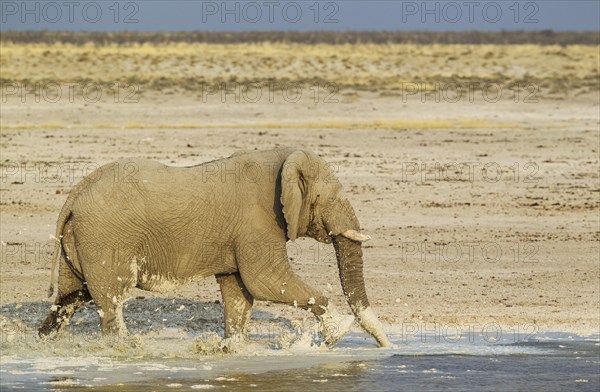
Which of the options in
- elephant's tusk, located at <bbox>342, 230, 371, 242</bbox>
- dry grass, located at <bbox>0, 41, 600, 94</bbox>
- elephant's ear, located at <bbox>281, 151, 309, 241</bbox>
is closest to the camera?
elephant's ear, located at <bbox>281, 151, 309, 241</bbox>

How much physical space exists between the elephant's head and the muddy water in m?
0.50

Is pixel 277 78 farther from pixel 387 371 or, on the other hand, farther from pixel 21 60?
pixel 387 371

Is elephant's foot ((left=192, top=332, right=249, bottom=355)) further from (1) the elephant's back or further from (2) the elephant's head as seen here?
(1) the elephant's back

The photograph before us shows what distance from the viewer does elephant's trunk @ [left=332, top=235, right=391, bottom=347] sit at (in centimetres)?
1052

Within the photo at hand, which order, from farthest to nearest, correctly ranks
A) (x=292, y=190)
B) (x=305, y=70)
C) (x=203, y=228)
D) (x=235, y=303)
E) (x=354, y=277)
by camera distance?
1. (x=305, y=70)
2. (x=235, y=303)
3. (x=354, y=277)
4. (x=203, y=228)
5. (x=292, y=190)

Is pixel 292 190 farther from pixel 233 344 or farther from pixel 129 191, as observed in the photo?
pixel 233 344

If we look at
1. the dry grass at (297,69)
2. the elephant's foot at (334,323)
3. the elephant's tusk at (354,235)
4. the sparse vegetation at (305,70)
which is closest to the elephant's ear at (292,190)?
the elephant's tusk at (354,235)

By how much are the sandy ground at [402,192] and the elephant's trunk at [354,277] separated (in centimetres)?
116

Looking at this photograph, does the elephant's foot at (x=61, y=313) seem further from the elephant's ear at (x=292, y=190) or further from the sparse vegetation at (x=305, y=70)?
the sparse vegetation at (x=305, y=70)

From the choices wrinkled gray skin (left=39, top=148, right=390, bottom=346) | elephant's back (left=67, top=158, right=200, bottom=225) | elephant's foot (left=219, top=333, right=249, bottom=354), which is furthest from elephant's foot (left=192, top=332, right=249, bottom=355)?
elephant's back (left=67, top=158, right=200, bottom=225)

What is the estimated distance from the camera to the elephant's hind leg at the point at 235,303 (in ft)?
35.1

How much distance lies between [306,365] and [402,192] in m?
7.59

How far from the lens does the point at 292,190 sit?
10172 millimetres

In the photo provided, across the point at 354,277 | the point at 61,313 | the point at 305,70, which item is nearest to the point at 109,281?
the point at 61,313
